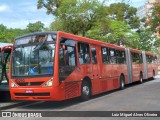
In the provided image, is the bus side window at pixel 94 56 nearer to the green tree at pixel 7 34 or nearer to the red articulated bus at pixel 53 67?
the red articulated bus at pixel 53 67

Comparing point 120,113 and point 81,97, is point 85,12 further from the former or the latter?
point 120,113

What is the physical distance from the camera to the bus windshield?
12.6 meters

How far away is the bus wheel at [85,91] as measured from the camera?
14.6m

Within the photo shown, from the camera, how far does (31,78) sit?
1262 cm

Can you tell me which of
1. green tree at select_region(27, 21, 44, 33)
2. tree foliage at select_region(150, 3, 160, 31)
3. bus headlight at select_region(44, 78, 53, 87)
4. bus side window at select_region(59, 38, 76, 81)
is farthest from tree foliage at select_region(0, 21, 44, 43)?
bus headlight at select_region(44, 78, 53, 87)

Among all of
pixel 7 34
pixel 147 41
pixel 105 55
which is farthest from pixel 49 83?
pixel 147 41

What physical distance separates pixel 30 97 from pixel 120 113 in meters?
3.62

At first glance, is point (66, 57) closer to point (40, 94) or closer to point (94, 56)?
point (40, 94)

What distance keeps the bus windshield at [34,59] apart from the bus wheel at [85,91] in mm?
2521

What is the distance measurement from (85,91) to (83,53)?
162cm

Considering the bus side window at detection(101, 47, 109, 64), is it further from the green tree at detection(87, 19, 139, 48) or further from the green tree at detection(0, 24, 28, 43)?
the green tree at detection(0, 24, 28, 43)

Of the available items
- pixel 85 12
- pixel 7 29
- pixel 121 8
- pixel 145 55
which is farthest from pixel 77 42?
pixel 7 29

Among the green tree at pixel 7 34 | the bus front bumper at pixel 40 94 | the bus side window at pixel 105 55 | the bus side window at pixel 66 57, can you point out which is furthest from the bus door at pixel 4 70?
the green tree at pixel 7 34

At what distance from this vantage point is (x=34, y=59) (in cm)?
1284
